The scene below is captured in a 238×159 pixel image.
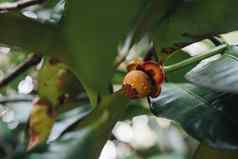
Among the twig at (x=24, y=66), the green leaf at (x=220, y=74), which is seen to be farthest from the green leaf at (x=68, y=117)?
the green leaf at (x=220, y=74)

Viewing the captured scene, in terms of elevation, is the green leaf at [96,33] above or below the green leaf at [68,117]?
above

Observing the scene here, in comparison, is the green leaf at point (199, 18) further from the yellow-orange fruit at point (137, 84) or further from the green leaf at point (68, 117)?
the green leaf at point (68, 117)

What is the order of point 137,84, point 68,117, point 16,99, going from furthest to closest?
point 16,99
point 68,117
point 137,84

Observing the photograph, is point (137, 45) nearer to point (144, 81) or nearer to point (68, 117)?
point (144, 81)

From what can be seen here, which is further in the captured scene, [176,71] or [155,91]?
[176,71]

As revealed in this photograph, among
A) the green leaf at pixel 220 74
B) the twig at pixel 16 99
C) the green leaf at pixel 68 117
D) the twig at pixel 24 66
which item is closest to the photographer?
the green leaf at pixel 220 74

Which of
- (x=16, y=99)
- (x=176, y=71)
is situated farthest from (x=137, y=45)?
(x=16, y=99)

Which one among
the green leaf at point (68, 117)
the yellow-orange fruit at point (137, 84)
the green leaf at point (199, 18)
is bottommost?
the green leaf at point (68, 117)
